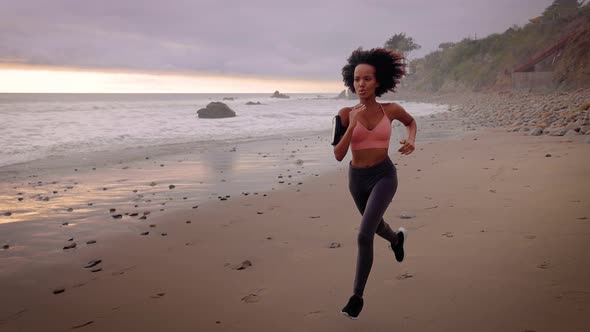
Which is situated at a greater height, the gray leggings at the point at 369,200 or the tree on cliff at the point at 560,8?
the tree on cliff at the point at 560,8

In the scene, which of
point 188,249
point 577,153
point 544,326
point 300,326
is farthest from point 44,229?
point 577,153

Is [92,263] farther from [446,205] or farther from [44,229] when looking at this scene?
[446,205]

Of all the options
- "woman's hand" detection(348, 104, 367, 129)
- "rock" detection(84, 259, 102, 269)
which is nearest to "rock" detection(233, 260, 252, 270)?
"rock" detection(84, 259, 102, 269)

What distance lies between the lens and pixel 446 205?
7.25 metres

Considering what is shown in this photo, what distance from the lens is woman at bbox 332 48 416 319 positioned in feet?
12.6

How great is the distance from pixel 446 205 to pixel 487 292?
3353mm

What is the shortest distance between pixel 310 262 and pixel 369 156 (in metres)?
1.87

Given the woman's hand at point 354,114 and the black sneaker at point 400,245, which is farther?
the black sneaker at point 400,245

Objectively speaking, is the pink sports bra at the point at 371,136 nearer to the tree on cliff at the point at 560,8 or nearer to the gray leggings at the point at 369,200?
the gray leggings at the point at 369,200

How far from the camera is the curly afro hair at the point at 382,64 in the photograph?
4.07 m

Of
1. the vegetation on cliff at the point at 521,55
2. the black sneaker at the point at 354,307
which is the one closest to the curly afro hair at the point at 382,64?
the black sneaker at the point at 354,307

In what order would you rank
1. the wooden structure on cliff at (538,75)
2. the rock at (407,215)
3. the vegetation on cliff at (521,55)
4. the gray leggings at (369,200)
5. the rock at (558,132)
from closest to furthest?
the gray leggings at (369,200) < the rock at (407,215) < the rock at (558,132) < the vegetation on cliff at (521,55) < the wooden structure on cliff at (538,75)

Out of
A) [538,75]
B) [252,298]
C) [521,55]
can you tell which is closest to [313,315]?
[252,298]

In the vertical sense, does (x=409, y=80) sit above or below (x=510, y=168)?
above
